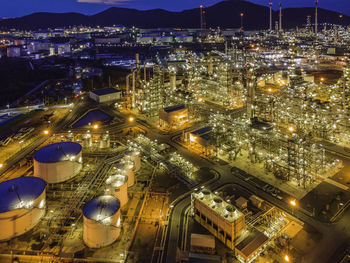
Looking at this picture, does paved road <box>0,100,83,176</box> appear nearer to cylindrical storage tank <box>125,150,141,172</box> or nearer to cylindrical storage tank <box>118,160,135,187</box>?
cylindrical storage tank <box>118,160,135,187</box>

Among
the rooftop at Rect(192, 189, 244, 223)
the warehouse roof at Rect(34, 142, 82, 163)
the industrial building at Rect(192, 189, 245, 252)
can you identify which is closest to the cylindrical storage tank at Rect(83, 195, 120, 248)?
the industrial building at Rect(192, 189, 245, 252)

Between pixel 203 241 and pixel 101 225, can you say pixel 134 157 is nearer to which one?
pixel 101 225

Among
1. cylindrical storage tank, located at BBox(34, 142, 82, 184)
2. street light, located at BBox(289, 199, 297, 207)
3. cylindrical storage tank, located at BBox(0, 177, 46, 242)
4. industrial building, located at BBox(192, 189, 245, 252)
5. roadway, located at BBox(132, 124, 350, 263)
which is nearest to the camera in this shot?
roadway, located at BBox(132, 124, 350, 263)

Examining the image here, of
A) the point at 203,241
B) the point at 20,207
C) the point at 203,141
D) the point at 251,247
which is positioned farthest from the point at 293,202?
the point at 20,207

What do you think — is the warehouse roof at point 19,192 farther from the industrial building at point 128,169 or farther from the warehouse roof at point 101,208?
the industrial building at point 128,169

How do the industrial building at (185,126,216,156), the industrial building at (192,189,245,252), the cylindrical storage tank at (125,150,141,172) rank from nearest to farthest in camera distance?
the industrial building at (192,189,245,252) → the cylindrical storage tank at (125,150,141,172) → the industrial building at (185,126,216,156)

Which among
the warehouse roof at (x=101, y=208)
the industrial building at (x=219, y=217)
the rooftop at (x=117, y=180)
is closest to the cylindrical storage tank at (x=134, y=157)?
the rooftop at (x=117, y=180)
